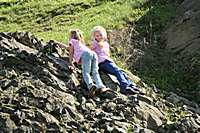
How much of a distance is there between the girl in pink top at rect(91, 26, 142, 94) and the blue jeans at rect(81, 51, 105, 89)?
534 mm

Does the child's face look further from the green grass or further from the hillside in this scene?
the green grass

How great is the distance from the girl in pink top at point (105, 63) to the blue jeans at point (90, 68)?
1.75 ft

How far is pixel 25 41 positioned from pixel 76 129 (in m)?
4.04

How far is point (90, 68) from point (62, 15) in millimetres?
12232

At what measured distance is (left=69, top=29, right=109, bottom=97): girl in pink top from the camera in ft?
45.8

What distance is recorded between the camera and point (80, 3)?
91.4 feet

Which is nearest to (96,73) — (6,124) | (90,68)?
(90,68)

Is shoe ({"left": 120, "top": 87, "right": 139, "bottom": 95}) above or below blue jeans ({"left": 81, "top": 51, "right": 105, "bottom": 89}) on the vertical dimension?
below

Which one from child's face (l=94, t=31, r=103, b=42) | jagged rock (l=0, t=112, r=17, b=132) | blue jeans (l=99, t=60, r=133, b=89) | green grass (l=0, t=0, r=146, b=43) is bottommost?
jagged rock (l=0, t=112, r=17, b=132)

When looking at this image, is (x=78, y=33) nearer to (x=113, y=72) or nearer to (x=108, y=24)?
(x=113, y=72)

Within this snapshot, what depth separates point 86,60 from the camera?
14.2 m

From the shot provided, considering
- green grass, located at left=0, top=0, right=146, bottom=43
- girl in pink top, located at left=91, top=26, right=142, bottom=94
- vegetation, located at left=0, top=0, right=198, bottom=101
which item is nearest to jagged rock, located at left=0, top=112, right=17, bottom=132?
girl in pink top, located at left=91, top=26, right=142, bottom=94

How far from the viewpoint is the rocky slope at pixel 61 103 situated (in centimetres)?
1268

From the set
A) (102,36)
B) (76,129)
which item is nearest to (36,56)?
(102,36)
